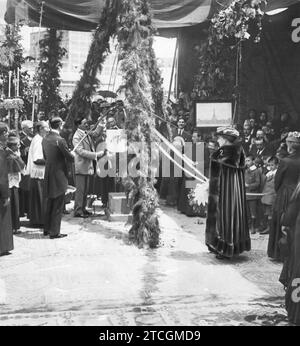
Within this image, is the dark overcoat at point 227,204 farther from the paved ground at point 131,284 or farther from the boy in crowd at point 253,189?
the boy in crowd at point 253,189

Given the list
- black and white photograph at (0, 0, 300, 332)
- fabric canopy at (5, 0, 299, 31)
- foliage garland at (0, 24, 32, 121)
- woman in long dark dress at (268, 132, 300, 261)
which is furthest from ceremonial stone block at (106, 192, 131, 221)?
foliage garland at (0, 24, 32, 121)

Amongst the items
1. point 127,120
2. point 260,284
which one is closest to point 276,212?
point 260,284

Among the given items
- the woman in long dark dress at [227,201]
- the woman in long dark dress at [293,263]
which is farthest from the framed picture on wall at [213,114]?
the woman in long dark dress at [293,263]

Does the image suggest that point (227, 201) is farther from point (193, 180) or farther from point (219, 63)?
point (219, 63)

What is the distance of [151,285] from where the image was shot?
637 cm

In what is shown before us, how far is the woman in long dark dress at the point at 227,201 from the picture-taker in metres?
7.48

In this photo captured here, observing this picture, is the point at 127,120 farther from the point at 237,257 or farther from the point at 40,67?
the point at 40,67

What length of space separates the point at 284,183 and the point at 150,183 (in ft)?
6.66

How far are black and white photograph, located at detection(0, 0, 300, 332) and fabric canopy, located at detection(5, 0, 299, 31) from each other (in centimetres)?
3

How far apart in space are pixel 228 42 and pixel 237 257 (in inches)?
243

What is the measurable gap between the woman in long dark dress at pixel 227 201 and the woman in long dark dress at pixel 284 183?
0.36 m

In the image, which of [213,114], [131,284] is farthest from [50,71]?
[131,284]

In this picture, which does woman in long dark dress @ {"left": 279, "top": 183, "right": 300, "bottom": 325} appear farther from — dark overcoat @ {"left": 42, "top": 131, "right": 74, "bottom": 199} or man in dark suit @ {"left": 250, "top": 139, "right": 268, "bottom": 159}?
man in dark suit @ {"left": 250, "top": 139, "right": 268, "bottom": 159}

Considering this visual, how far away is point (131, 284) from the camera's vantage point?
21.0 ft
